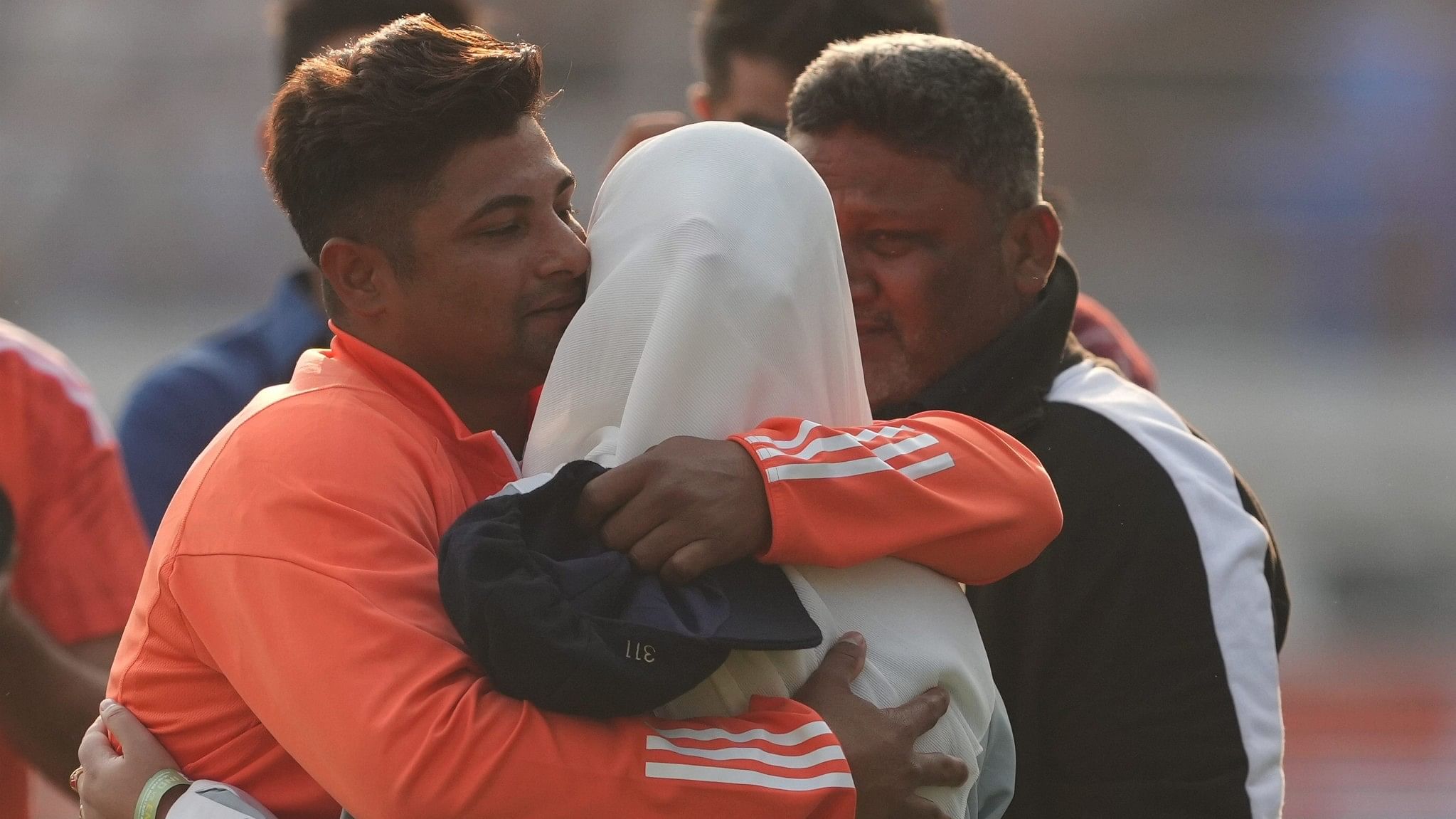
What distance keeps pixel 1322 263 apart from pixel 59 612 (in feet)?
42.2

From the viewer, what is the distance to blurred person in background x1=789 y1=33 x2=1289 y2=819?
2.16 meters

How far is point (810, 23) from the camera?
351 cm

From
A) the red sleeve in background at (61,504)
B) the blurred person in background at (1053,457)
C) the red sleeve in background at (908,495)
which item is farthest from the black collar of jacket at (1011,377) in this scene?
the red sleeve in background at (61,504)

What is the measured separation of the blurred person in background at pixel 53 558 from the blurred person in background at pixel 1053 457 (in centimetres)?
132

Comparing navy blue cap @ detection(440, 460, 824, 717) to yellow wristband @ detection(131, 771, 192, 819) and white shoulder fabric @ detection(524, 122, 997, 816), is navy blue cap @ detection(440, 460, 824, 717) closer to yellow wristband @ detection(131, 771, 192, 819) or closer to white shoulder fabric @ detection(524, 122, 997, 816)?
white shoulder fabric @ detection(524, 122, 997, 816)

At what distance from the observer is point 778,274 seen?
178cm

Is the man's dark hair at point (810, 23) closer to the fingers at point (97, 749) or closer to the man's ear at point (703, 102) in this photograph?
the man's ear at point (703, 102)

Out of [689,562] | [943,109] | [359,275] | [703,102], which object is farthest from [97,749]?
[703,102]

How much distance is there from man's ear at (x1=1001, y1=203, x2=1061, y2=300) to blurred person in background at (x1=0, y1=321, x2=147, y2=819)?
156cm

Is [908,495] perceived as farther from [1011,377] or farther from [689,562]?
[1011,377]

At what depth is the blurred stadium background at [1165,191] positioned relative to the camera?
12.7 m

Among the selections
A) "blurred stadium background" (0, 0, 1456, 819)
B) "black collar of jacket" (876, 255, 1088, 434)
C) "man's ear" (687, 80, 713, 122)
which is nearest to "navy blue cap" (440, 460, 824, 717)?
"black collar of jacket" (876, 255, 1088, 434)

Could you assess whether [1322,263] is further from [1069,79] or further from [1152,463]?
[1152,463]

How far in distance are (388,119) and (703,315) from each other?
45 cm
